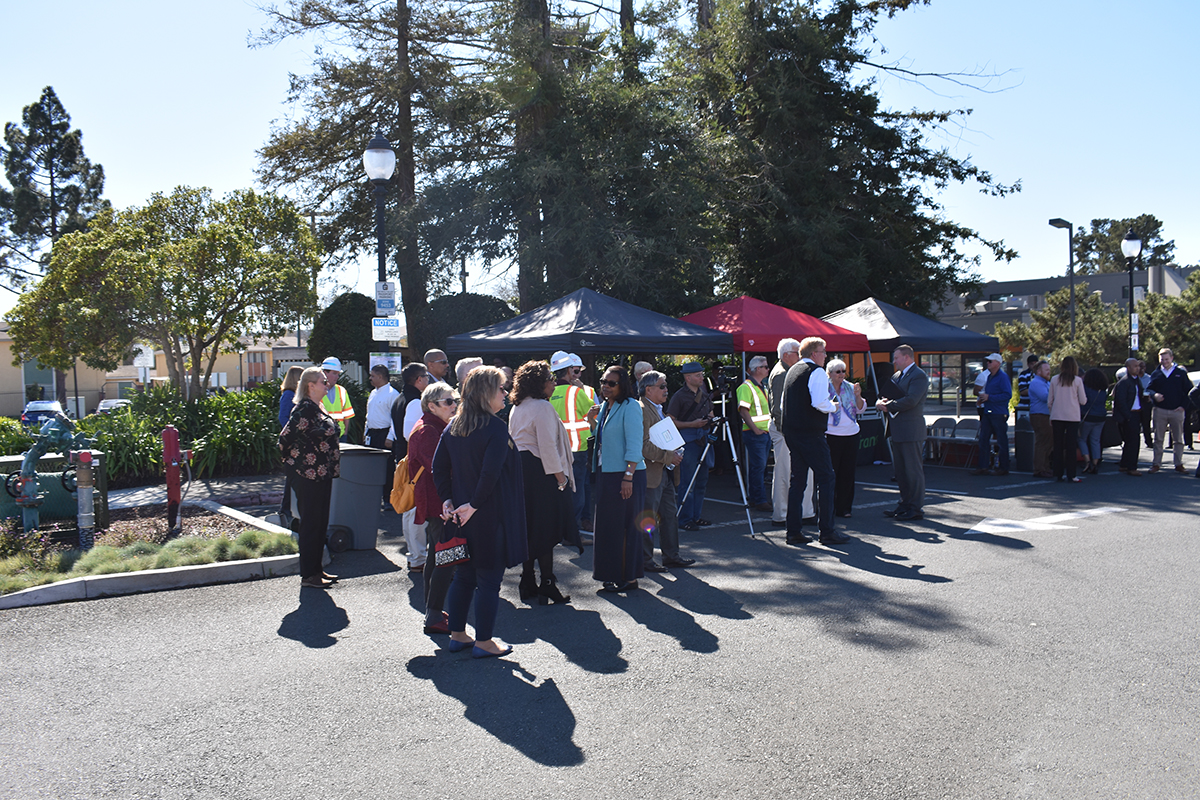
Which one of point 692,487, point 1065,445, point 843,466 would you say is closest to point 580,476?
point 692,487

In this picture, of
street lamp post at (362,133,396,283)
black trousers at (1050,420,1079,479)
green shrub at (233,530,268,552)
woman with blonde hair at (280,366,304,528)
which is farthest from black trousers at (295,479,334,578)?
black trousers at (1050,420,1079,479)

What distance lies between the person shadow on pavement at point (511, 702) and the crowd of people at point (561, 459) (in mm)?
212

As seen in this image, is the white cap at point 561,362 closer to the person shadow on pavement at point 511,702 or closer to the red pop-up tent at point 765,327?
the person shadow on pavement at point 511,702

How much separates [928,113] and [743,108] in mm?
4889

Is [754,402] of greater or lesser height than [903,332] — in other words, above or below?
below

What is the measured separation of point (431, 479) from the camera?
6043mm

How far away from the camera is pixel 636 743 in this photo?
4.10 m

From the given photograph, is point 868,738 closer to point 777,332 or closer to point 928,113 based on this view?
point 777,332

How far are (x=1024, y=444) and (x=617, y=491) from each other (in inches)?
392

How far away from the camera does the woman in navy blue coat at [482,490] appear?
16.9 ft

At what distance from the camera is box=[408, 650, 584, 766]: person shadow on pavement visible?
4090 mm

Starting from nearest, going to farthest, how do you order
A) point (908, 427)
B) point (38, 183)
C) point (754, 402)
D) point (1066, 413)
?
point (908, 427) → point (754, 402) → point (1066, 413) → point (38, 183)

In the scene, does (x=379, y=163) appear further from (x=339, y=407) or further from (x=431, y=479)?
(x=431, y=479)

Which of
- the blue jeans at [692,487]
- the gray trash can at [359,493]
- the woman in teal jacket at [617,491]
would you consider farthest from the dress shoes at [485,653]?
the blue jeans at [692,487]
